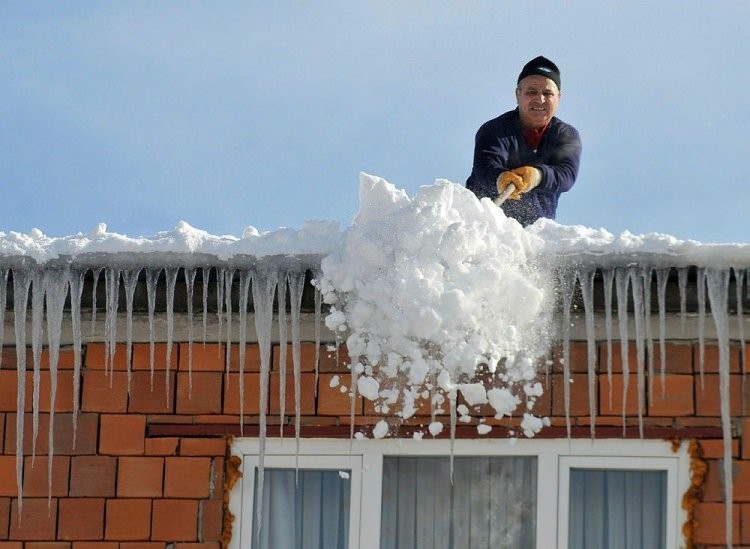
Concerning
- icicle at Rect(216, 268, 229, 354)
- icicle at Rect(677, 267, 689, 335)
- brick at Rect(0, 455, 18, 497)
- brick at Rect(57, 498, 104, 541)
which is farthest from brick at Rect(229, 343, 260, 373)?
icicle at Rect(677, 267, 689, 335)

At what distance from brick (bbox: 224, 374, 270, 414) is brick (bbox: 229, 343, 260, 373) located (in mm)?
31

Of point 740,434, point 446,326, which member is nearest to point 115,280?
point 446,326

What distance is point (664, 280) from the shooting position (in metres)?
5.31

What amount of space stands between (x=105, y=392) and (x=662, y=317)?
96.7 inches

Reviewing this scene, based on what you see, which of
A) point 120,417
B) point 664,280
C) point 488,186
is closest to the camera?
point 664,280

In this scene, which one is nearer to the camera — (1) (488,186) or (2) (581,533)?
(2) (581,533)

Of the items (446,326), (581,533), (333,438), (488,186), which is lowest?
(581,533)

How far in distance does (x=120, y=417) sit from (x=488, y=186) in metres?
2.31

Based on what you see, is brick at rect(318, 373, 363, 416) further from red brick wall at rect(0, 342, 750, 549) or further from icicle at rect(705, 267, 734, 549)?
icicle at rect(705, 267, 734, 549)

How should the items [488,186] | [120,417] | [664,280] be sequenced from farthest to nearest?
[488,186] < [120,417] < [664,280]

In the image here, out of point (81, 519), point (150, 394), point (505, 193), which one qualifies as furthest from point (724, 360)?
point (81, 519)

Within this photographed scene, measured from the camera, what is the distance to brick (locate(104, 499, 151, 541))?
5.61 metres

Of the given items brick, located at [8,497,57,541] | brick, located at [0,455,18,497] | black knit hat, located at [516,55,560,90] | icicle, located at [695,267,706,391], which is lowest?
brick, located at [8,497,57,541]

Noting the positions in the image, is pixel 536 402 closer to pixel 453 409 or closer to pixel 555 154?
pixel 453 409
